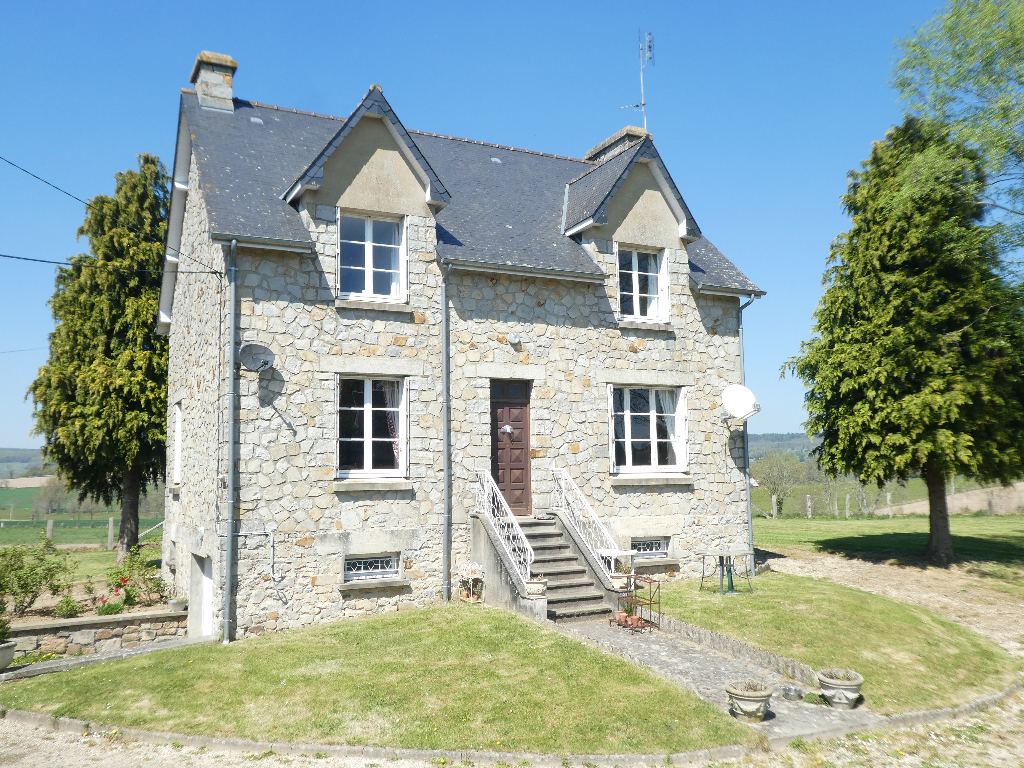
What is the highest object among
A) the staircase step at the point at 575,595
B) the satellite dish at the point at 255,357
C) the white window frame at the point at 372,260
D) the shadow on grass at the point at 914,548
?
the white window frame at the point at 372,260

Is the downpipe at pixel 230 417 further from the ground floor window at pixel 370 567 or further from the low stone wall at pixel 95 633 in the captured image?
the low stone wall at pixel 95 633

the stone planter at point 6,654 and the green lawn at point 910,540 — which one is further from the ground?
the green lawn at point 910,540

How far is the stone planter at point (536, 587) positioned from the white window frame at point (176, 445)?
881 centimetres

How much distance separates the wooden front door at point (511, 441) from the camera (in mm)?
13836

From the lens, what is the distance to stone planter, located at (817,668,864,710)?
8.38 meters

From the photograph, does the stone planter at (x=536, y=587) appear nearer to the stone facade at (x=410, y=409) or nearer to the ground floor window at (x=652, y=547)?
the stone facade at (x=410, y=409)

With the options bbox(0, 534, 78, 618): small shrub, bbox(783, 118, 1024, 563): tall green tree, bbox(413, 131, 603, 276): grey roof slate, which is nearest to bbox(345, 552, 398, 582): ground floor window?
bbox(413, 131, 603, 276): grey roof slate

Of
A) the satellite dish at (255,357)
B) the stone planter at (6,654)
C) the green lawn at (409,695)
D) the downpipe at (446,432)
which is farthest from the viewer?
the downpipe at (446,432)

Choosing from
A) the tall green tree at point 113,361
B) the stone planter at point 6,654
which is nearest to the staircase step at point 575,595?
the stone planter at point 6,654

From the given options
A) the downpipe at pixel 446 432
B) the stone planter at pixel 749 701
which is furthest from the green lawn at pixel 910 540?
the downpipe at pixel 446 432

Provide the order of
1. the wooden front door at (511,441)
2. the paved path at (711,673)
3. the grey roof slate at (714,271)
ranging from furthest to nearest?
the grey roof slate at (714,271), the wooden front door at (511,441), the paved path at (711,673)

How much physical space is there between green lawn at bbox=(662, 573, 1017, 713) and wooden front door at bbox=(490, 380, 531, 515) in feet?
10.8

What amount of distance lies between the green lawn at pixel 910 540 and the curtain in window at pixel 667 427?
22.3ft

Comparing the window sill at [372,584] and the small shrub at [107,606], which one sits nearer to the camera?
the window sill at [372,584]
